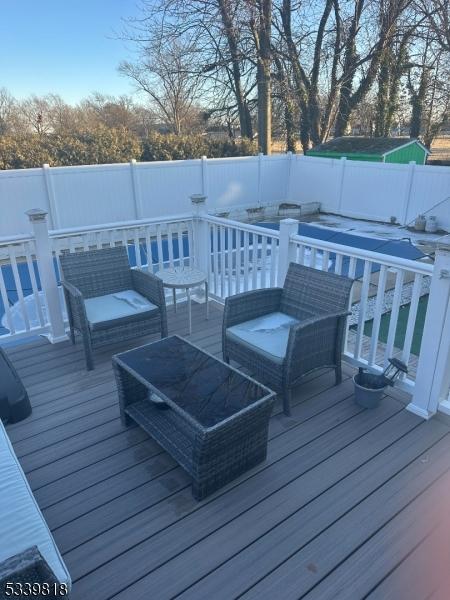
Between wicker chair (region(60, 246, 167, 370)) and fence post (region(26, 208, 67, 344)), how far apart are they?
6.2 inches

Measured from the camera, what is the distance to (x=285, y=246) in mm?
3311

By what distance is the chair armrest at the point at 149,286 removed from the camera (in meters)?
3.30

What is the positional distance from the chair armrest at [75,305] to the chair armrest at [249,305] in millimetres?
1065

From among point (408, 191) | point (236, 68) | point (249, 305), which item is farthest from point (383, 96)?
point (249, 305)

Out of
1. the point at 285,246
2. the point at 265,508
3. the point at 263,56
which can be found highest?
the point at 263,56

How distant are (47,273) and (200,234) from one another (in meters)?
1.63

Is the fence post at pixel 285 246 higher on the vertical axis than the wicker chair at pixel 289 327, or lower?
higher

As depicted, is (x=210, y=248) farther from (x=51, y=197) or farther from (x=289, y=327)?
(x=51, y=197)

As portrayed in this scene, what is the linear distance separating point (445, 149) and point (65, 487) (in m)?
26.4

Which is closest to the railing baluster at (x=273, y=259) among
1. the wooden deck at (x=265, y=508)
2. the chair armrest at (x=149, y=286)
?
the chair armrest at (x=149, y=286)

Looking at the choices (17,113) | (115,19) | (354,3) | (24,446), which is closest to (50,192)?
(115,19)

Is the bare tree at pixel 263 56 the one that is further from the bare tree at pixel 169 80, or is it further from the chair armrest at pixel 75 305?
the chair armrest at pixel 75 305

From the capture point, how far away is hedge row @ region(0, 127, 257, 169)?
33.2 ft

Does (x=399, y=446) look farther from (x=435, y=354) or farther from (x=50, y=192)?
(x=50, y=192)
